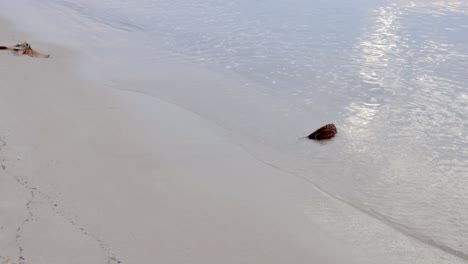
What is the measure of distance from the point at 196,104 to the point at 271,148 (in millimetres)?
1531

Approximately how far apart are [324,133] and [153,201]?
230 cm

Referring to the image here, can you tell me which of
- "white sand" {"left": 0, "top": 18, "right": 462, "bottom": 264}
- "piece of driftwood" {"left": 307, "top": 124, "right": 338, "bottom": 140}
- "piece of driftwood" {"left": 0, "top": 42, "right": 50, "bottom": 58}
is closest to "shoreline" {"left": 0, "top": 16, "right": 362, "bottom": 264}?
"white sand" {"left": 0, "top": 18, "right": 462, "bottom": 264}

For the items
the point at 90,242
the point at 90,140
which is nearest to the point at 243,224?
the point at 90,242

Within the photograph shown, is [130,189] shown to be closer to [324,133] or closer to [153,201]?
[153,201]

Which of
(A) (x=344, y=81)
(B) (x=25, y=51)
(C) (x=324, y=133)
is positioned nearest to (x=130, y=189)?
(C) (x=324, y=133)

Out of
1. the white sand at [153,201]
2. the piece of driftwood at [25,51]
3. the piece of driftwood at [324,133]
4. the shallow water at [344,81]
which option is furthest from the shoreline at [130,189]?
the piece of driftwood at [25,51]

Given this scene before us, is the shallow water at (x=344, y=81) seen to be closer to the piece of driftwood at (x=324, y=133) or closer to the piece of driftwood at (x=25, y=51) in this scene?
the piece of driftwood at (x=324, y=133)

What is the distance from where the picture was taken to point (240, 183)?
429cm

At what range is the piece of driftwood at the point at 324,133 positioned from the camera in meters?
5.29

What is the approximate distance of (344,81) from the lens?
24.0 feet

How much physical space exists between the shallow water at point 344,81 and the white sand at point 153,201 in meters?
0.37

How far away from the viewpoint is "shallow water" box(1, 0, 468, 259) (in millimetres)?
4363

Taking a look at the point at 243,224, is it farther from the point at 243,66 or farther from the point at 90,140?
the point at 243,66

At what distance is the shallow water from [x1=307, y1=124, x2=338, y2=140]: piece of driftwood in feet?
0.38
